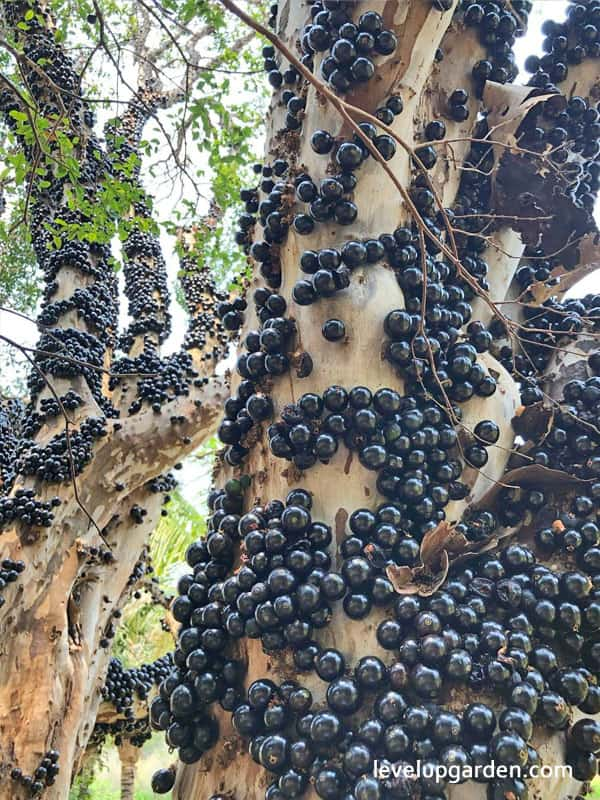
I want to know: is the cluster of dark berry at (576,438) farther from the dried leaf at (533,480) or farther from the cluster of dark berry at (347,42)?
the cluster of dark berry at (347,42)

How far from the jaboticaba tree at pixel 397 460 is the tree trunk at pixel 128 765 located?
5.73 metres

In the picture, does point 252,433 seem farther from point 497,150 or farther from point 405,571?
point 497,150

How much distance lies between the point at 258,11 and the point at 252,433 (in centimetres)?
708

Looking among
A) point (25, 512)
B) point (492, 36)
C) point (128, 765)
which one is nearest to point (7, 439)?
point (25, 512)

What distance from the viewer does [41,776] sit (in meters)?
3.27

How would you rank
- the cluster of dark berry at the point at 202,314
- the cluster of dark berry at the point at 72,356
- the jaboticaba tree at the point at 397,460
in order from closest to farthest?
the jaboticaba tree at the point at 397,460 < the cluster of dark berry at the point at 72,356 < the cluster of dark berry at the point at 202,314

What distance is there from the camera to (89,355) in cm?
448

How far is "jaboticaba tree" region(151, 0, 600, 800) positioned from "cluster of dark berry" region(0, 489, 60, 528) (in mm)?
2047

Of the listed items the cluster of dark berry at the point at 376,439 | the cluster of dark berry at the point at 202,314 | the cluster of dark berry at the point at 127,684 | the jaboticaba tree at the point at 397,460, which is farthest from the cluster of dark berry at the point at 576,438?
the cluster of dark berry at the point at 202,314

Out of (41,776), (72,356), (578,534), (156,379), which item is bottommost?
(41,776)

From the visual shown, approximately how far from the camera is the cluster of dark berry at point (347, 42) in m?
1.81

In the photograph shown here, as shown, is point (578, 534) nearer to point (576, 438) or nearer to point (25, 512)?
point (576, 438)

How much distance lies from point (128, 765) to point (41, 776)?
154 inches

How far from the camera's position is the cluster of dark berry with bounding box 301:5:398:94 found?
71.2 inches
